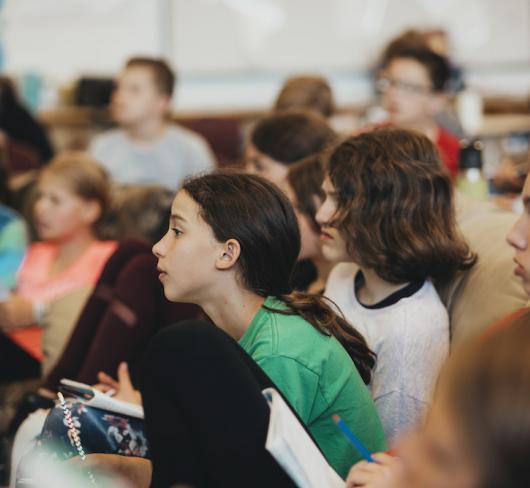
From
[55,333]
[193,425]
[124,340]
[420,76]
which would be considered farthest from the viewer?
[420,76]

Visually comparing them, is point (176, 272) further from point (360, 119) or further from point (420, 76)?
point (360, 119)

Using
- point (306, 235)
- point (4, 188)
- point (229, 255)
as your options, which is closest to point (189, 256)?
point (229, 255)

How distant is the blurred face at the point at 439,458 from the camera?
63cm

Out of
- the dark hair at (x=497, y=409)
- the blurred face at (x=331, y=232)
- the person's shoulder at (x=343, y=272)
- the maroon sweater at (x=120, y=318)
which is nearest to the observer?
the dark hair at (x=497, y=409)

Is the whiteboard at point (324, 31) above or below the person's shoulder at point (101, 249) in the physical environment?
above

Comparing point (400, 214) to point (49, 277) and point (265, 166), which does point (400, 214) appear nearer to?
point (265, 166)

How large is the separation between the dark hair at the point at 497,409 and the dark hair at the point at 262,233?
2.54ft

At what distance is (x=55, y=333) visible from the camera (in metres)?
2.20

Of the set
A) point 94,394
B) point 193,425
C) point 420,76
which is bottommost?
point 94,394

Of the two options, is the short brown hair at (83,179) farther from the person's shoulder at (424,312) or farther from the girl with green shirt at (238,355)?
the person's shoulder at (424,312)

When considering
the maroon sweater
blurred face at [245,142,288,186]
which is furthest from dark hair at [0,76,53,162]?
the maroon sweater

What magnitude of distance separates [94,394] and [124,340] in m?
0.51

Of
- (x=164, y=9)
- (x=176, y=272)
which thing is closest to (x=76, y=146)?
(x=164, y=9)

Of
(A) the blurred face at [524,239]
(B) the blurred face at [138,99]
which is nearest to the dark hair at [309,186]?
(A) the blurred face at [524,239]
